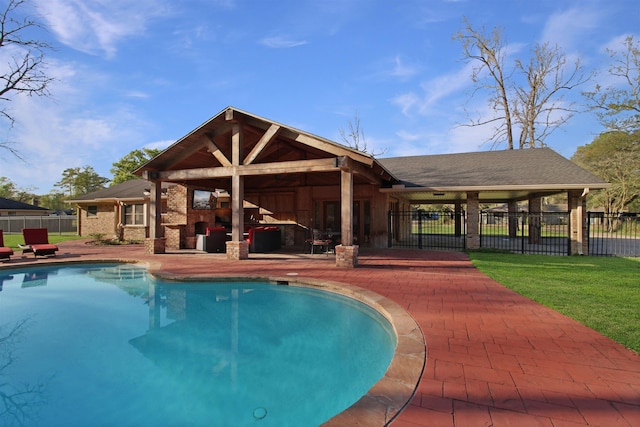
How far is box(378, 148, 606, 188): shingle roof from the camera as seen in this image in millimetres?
11078

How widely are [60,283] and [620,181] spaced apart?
3704cm

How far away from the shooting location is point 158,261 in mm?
9969

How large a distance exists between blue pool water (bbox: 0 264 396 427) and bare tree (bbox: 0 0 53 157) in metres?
14.7

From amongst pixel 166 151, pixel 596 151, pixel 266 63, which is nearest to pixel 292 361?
pixel 166 151

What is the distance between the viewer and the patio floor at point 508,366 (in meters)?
2.21

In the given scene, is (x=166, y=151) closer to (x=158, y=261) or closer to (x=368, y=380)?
(x=158, y=261)

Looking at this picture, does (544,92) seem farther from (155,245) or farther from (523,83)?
(155,245)

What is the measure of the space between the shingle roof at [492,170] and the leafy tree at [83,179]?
183 feet

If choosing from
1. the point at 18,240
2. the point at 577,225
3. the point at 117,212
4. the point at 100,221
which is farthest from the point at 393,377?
the point at 18,240

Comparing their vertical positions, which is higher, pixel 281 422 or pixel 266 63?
pixel 266 63

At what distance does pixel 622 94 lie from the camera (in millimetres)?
21703

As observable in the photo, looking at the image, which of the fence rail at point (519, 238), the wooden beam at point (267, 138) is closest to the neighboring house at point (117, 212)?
the wooden beam at point (267, 138)

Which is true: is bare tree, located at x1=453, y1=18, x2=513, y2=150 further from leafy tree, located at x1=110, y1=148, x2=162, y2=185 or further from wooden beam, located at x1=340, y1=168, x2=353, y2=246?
leafy tree, located at x1=110, y1=148, x2=162, y2=185

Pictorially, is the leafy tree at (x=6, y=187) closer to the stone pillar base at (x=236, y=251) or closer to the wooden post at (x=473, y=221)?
the stone pillar base at (x=236, y=251)
